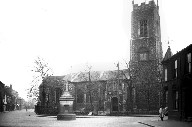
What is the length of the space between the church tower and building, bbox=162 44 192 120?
23847mm

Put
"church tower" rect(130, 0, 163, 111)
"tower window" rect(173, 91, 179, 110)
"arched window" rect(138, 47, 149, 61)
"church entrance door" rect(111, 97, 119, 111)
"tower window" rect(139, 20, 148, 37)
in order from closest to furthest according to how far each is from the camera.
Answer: "tower window" rect(173, 91, 179, 110), "church tower" rect(130, 0, 163, 111), "arched window" rect(138, 47, 149, 61), "tower window" rect(139, 20, 148, 37), "church entrance door" rect(111, 97, 119, 111)

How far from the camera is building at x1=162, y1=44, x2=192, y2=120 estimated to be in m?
28.0

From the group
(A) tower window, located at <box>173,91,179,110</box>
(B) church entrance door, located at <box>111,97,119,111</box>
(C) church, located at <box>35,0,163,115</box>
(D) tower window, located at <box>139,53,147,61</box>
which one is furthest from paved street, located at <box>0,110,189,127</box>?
(B) church entrance door, located at <box>111,97,119,111</box>

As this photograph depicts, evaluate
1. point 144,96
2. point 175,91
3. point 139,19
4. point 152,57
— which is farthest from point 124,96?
point 175,91

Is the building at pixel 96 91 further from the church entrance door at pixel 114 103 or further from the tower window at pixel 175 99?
the tower window at pixel 175 99

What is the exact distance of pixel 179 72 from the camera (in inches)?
1187

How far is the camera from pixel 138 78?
58438 mm

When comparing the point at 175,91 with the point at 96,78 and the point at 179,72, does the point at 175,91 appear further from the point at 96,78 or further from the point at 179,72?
the point at 96,78

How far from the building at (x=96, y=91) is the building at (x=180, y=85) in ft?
85.8

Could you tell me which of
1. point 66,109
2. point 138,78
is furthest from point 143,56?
point 66,109

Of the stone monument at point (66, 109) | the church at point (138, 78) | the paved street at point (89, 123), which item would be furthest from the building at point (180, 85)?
the church at point (138, 78)

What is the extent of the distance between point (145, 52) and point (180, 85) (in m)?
33.3

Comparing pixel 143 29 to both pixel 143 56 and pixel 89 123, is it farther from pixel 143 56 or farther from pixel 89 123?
pixel 89 123

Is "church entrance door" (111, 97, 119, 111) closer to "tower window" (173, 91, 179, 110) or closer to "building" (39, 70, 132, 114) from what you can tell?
"building" (39, 70, 132, 114)
